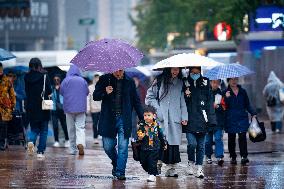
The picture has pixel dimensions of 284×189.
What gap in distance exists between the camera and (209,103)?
1761cm

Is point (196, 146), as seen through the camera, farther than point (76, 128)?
No

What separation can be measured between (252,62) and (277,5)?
18732 millimetres

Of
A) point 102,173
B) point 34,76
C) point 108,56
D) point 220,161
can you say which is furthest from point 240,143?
point 108,56

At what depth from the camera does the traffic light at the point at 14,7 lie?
35713 mm

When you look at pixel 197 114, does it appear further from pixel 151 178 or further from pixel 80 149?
pixel 80 149

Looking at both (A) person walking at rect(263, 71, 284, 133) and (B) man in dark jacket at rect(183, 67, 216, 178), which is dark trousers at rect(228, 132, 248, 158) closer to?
(B) man in dark jacket at rect(183, 67, 216, 178)

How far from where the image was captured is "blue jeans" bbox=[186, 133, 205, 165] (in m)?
17.4

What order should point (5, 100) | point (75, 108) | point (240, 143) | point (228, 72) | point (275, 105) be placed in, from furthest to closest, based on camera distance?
point (275, 105) < point (5, 100) < point (75, 108) < point (240, 143) < point (228, 72)

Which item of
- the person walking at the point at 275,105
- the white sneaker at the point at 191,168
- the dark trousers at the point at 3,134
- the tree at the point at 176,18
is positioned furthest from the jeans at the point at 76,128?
the tree at the point at 176,18

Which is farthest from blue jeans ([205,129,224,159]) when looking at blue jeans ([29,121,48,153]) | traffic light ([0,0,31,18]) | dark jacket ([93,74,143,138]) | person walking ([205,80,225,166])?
traffic light ([0,0,31,18])

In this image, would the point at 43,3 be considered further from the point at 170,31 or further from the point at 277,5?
the point at 277,5

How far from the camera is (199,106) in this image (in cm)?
1745

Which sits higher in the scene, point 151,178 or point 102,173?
point 151,178

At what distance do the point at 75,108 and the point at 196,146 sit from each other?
5148mm
